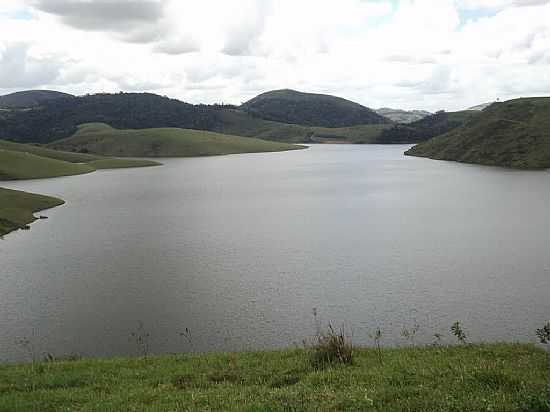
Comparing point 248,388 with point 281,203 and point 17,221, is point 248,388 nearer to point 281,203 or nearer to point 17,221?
point 17,221

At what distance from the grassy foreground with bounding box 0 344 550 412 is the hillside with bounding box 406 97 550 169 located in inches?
5849

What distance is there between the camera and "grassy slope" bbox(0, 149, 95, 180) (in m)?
142

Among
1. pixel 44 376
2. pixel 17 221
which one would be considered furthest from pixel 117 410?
pixel 17 221

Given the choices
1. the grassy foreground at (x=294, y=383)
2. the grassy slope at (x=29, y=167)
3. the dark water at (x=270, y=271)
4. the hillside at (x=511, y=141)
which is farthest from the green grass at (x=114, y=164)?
the grassy foreground at (x=294, y=383)

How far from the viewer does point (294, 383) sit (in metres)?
14.7

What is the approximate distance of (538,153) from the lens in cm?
15800

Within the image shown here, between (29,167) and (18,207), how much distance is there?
72027 millimetres

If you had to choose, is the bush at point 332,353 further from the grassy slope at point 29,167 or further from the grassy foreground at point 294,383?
the grassy slope at point 29,167

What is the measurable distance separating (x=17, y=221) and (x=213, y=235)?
30501 mm

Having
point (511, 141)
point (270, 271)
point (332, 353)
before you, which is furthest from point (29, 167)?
point (332, 353)

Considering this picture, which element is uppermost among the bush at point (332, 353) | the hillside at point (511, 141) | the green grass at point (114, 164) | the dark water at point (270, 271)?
the hillside at point (511, 141)

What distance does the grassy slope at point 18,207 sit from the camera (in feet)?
237

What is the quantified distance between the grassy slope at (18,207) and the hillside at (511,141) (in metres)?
122

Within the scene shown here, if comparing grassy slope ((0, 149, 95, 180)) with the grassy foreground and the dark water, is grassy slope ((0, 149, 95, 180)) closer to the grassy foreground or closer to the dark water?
the dark water
